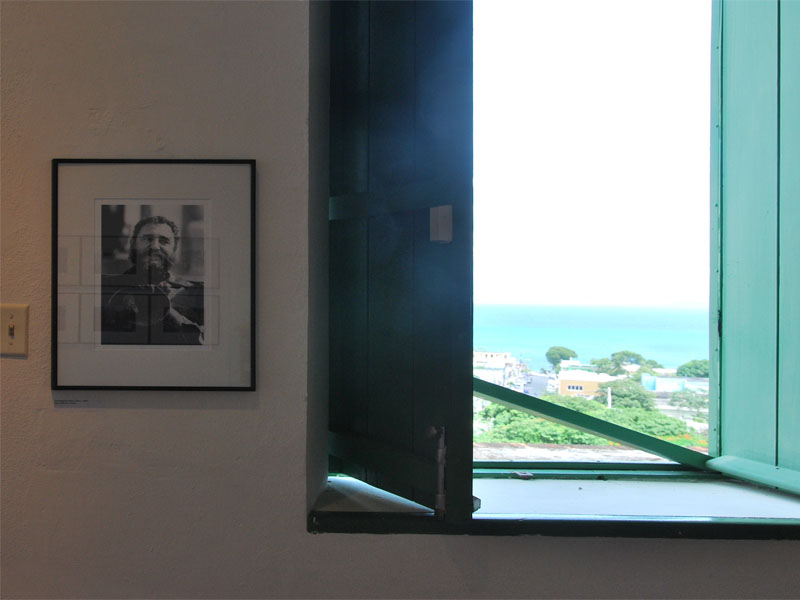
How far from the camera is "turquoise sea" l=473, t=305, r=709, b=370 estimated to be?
204 cm

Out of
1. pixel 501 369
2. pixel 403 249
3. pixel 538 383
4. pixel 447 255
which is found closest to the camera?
pixel 447 255

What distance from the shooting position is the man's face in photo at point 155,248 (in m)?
1.26

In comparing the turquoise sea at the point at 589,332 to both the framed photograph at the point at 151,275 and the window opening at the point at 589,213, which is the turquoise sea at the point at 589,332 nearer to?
the window opening at the point at 589,213

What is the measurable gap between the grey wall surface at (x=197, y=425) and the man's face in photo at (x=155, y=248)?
0.63 ft

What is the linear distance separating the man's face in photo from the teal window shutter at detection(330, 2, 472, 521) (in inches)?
16.8

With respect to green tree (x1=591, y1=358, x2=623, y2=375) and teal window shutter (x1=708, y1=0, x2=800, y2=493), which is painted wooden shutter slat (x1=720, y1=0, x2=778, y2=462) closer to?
teal window shutter (x1=708, y1=0, x2=800, y2=493)

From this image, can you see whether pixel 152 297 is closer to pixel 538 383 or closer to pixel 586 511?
pixel 586 511

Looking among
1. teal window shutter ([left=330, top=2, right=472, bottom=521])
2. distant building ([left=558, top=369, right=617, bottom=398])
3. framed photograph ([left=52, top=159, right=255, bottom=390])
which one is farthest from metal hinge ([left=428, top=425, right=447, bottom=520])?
distant building ([left=558, top=369, right=617, bottom=398])

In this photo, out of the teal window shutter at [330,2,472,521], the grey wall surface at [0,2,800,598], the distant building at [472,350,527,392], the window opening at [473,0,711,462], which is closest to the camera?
the teal window shutter at [330,2,472,521]

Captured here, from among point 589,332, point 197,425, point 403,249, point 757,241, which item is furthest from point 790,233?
point 197,425

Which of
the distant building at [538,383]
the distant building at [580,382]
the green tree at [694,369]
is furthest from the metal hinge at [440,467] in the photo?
the green tree at [694,369]

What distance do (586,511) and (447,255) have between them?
80 centimetres

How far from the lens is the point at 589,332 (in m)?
2.23

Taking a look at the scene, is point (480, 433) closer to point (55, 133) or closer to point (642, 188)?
point (642, 188)
